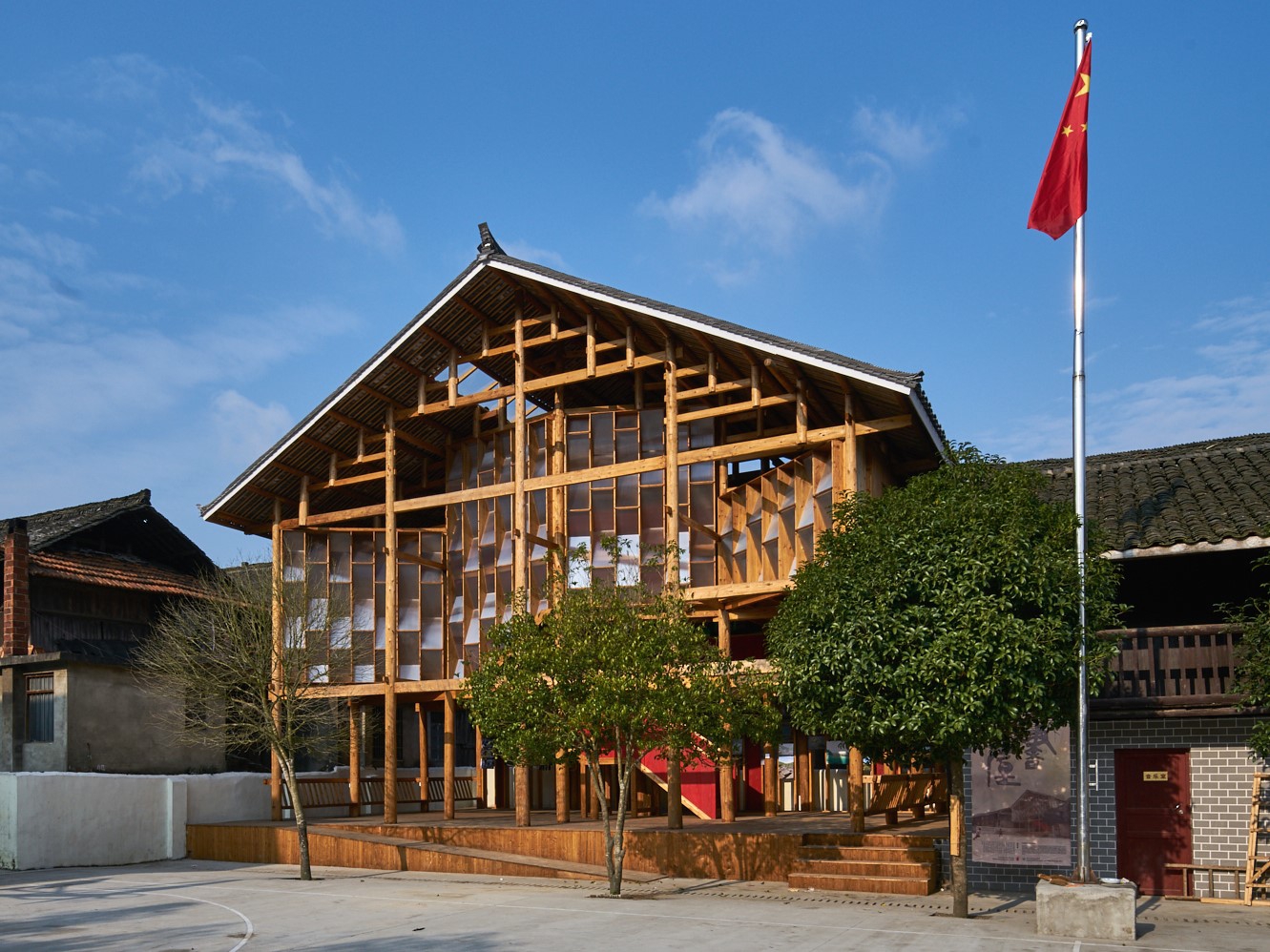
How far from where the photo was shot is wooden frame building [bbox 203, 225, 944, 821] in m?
24.0

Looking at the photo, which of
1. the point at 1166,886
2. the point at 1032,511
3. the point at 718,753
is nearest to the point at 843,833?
the point at 718,753

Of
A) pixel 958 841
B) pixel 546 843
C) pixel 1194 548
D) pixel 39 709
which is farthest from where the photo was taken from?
pixel 39 709

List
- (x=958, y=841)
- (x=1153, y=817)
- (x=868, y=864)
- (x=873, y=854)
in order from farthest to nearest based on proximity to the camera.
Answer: (x=873, y=854)
(x=868, y=864)
(x=1153, y=817)
(x=958, y=841)

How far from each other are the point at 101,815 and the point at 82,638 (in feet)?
24.8

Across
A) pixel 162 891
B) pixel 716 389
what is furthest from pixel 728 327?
pixel 162 891

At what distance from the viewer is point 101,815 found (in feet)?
88.5

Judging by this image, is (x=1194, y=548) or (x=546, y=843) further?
(x=546, y=843)

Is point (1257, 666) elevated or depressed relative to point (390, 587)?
depressed

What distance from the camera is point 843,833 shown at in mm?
20266

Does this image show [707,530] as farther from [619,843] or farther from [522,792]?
[619,843]

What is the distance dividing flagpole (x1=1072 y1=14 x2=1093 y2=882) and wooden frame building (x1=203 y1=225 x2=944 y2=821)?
203 inches

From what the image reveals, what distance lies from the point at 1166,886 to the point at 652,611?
8.18 m

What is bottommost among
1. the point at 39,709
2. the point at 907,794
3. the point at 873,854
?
the point at 873,854

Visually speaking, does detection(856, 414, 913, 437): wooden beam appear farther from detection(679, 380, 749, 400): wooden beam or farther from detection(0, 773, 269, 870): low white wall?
detection(0, 773, 269, 870): low white wall
